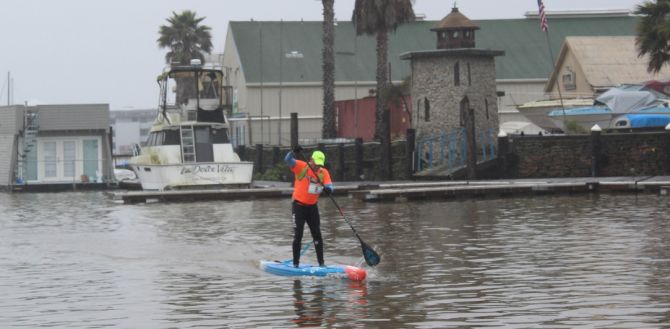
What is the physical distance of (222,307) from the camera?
14.0 metres

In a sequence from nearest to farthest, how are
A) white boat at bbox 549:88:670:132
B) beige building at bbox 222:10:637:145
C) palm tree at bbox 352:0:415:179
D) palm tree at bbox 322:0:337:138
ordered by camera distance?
white boat at bbox 549:88:670:132 → palm tree at bbox 352:0:415:179 → palm tree at bbox 322:0:337:138 → beige building at bbox 222:10:637:145

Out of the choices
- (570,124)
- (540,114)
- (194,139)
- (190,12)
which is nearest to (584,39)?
(540,114)

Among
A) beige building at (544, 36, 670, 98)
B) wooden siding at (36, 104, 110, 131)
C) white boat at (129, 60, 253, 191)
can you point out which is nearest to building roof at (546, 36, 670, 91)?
beige building at (544, 36, 670, 98)

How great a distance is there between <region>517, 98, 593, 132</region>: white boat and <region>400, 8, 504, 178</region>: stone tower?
2950 mm

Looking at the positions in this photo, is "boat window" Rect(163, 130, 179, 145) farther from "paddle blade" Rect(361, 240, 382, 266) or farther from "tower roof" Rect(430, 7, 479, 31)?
"paddle blade" Rect(361, 240, 382, 266)

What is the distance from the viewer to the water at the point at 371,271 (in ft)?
42.5

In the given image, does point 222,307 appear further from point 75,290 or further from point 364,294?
point 75,290

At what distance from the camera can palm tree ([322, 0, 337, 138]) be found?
54.2 metres

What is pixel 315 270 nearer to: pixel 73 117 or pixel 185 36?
pixel 73 117

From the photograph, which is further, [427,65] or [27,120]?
[27,120]

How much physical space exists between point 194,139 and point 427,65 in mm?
10018

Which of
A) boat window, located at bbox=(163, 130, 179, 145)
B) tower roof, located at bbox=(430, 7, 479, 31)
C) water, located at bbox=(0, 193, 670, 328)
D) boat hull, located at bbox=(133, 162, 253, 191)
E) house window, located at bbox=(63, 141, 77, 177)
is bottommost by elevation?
water, located at bbox=(0, 193, 670, 328)

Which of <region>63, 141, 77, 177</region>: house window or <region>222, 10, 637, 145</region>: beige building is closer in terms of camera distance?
<region>63, 141, 77, 177</region>: house window

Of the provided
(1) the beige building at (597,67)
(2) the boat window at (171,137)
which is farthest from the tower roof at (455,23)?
(2) the boat window at (171,137)
